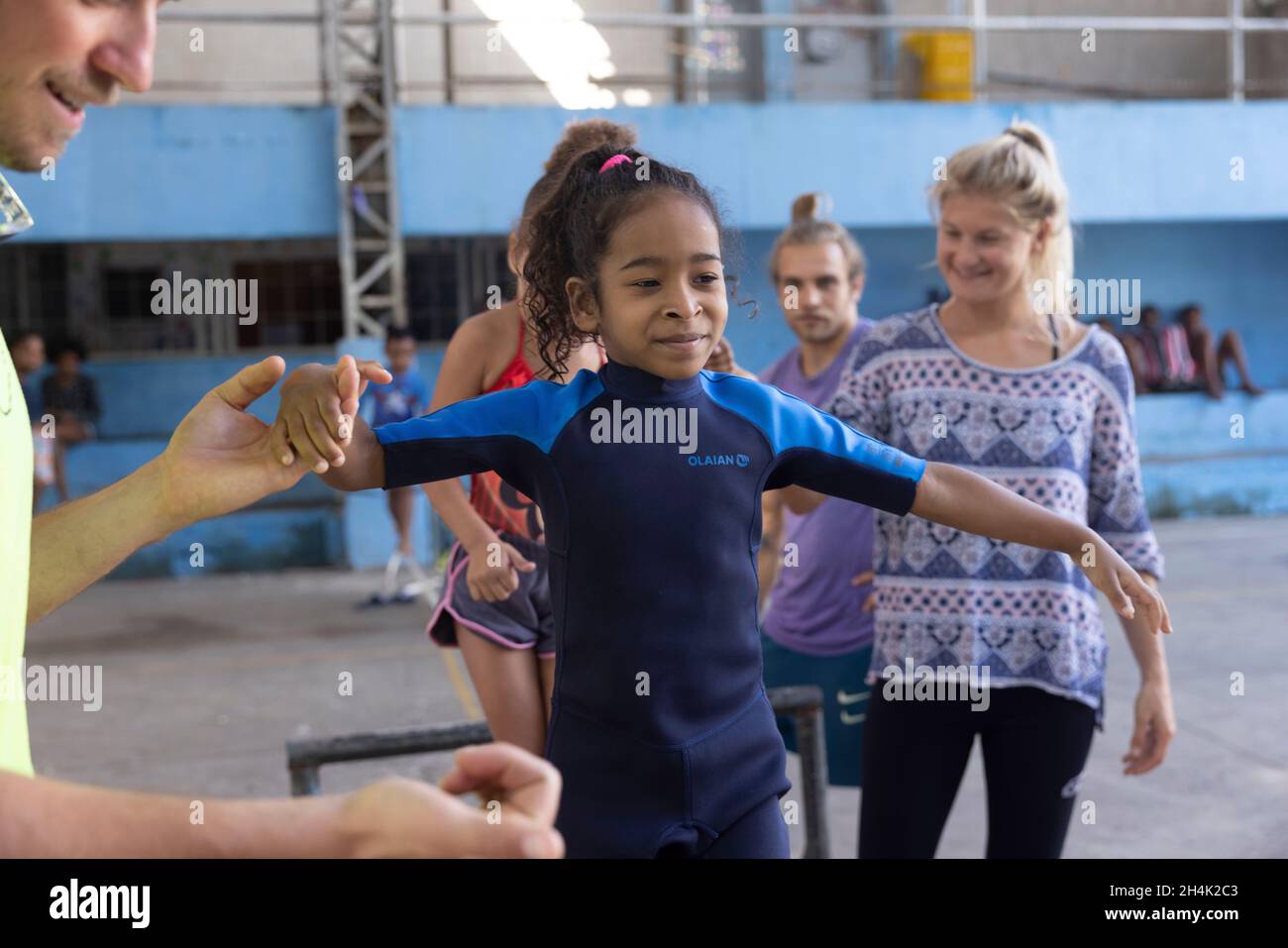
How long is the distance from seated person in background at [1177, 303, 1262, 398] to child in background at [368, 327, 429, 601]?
8.27m

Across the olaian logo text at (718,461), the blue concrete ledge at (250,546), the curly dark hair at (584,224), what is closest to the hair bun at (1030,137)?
the curly dark hair at (584,224)

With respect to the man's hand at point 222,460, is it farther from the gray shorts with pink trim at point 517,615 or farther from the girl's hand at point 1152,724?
the girl's hand at point 1152,724

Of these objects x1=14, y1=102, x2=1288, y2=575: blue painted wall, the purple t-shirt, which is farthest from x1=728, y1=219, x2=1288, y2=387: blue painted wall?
the purple t-shirt

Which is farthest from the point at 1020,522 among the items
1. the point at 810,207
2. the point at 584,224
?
the point at 810,207

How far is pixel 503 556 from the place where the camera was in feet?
8.45

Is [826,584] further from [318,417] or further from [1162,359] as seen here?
[1162,359]

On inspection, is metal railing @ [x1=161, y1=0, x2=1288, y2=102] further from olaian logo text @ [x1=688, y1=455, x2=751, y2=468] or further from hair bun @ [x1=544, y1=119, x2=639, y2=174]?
olaian logo text @ [x1=688, y1=455, x2=751, y2=468]

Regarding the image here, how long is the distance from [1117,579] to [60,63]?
1.32 metres

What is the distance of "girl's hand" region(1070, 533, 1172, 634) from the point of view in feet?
5.44

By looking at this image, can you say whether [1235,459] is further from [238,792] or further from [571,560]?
[571,560]

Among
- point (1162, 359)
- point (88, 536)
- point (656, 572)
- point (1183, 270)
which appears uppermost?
point (1183, 270)

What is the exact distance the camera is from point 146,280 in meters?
13.4

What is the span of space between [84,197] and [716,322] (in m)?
9.32
